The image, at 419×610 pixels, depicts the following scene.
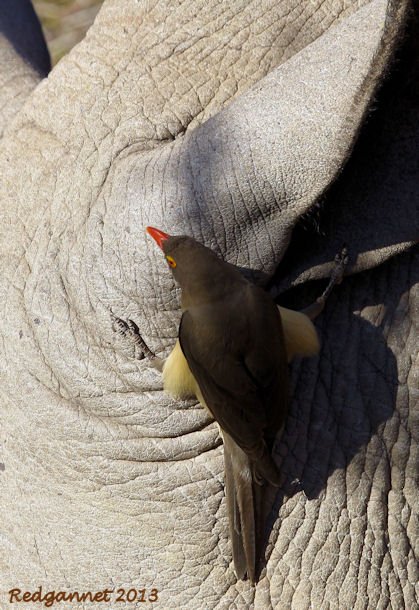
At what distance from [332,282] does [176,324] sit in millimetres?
361

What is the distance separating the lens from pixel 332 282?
2137 mm

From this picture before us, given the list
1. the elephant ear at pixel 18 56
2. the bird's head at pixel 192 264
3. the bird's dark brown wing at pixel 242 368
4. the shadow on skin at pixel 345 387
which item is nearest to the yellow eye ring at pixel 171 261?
the bird's head at pixel 192 264

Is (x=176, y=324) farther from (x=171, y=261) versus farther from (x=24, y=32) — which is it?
(x=24, y=32)

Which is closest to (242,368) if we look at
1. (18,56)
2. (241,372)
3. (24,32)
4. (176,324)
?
(241,372)

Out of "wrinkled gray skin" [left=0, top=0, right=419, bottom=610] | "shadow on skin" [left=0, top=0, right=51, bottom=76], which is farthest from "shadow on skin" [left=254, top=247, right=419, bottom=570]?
"shadow on skin" [left=0, top=0, right=51, bottom=76]

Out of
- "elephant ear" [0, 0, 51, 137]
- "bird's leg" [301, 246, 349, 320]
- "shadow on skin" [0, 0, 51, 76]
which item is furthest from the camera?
"shadow on skin" [0, 0, 51, 76]

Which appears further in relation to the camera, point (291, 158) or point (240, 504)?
point (240, 504)

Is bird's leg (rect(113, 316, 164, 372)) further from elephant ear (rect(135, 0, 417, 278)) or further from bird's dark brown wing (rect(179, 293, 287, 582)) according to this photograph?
elephant ear (rect(135, 0, 417, 278))

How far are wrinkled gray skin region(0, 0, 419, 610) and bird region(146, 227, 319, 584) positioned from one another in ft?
0.18

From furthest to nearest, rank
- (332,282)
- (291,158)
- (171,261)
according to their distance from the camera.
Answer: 1. (332,282)
2. (171,261)
3. (291,158)

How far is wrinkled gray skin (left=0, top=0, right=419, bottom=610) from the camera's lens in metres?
2.05

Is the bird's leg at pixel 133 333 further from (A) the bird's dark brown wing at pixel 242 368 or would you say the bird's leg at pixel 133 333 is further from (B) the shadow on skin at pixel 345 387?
(B) the shadow on skin at pixel 345 387

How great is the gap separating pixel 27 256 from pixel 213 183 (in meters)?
0.70

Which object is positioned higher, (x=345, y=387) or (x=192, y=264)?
(x=192, y=264)
